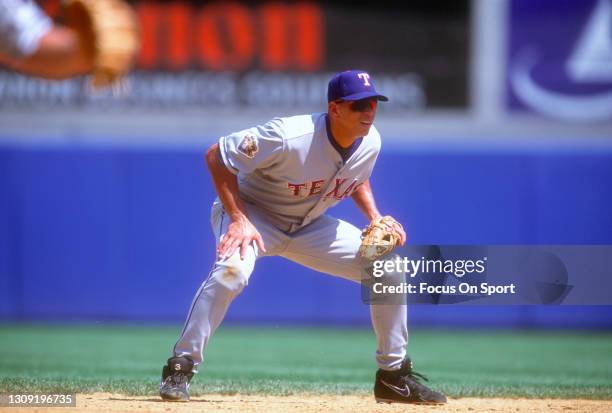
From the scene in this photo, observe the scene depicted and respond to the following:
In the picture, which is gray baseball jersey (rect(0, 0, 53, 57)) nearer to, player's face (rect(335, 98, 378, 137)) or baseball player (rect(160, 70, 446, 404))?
baseball player (rect(160, 70, 446, 404))

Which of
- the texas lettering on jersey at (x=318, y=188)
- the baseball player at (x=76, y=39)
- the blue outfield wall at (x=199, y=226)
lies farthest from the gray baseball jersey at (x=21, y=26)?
the blue outfield wall at (x=199, y=226)

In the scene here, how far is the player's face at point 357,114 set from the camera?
4.19 metres

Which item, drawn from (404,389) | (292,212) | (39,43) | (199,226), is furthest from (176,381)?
(199,226)

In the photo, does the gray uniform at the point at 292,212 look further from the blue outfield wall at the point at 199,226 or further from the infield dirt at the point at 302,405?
the blue outfield wall at the point at 199,226

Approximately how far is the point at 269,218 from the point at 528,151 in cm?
496

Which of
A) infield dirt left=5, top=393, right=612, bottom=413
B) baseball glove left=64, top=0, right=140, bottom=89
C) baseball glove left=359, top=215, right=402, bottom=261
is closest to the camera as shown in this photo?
baseball glove left=64, top=0, right=140, bottom=89

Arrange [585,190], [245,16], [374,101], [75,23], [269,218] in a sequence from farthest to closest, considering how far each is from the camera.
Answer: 1. [245,16]
2. [585,190]
3. [269,218]
4. [374,101]
5. [75,23]

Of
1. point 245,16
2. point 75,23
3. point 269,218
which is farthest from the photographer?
point 245,16

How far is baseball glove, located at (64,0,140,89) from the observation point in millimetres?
2500

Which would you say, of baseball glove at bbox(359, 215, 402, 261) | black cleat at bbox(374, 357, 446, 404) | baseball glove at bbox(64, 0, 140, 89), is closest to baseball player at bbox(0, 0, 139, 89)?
baseball glove at bbox(64, 0, 140, 89)

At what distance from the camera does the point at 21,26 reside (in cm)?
254

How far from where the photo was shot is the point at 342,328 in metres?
8.94

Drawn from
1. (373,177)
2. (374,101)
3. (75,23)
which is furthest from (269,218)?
(373,177)

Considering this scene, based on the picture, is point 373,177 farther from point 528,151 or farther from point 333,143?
point 333,143
